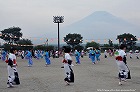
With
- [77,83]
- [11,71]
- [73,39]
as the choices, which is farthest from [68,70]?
[73,39]

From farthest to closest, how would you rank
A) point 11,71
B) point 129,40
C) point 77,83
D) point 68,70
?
point 129,40 < point 77,83 < point 68,70 < point 11,71

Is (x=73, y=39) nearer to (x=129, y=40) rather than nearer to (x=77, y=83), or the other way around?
(x=129, y=40)

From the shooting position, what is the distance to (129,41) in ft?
340

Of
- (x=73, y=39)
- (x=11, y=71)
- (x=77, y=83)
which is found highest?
(x=73, y=39)

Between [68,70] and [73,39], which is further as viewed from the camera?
[73,39]

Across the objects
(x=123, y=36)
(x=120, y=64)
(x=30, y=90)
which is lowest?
(x=30, y=90)

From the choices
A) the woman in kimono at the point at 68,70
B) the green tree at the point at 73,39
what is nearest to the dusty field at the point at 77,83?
the woman in kimono at the point at 68,70

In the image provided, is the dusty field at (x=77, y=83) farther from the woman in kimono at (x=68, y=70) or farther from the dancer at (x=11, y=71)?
the dancer at (x=11, y=71)

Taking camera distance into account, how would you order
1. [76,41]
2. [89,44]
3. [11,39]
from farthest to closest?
[89,44], [76,41], [11,39]

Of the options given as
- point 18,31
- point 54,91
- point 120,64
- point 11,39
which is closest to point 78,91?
point 54,91

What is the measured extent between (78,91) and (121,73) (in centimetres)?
272

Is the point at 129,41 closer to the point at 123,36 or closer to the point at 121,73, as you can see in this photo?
the point at 123,36

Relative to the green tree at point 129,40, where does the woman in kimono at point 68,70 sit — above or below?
below

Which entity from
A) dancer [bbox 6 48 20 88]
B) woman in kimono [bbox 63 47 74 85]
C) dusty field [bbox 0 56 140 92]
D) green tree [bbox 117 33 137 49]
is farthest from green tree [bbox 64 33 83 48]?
dancer [bbox 6 48 20 88]
